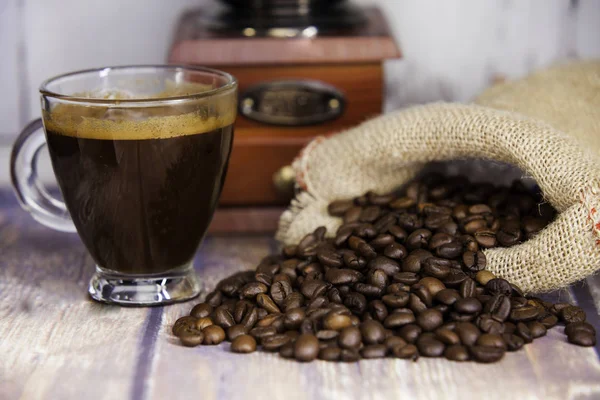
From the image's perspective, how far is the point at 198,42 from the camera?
139 cm

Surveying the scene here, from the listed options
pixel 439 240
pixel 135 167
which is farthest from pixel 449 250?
pixel 135 167

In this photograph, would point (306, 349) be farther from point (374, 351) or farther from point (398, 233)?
point (398, 233)

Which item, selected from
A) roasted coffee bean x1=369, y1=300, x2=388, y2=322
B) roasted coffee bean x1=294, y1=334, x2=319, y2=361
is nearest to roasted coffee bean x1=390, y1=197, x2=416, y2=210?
roasted coffee bean x1=369, y1=300, x2=388, y2=322

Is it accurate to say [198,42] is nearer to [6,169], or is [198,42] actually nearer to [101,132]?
[101,132]

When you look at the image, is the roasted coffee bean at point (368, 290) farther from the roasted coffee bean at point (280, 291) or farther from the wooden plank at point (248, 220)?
the wooden plank at point (248, 220)

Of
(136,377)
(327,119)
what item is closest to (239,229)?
(327,119)

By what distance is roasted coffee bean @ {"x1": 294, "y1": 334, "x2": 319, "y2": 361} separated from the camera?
0.95 metres

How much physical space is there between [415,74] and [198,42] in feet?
1.93

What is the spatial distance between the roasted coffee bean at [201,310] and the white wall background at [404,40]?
834 mm

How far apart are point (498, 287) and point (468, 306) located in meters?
0.08

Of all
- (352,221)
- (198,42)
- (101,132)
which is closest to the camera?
(101,132)

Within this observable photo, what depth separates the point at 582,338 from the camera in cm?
99

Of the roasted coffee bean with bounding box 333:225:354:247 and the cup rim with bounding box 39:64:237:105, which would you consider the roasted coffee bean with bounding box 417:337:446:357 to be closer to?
the roasted coffee bean with bounding box 333:225:354:247

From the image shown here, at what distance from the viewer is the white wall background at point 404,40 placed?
170 centimetres
